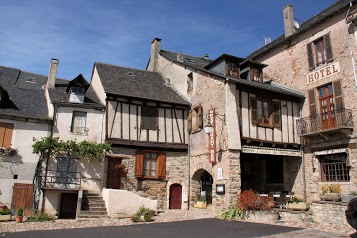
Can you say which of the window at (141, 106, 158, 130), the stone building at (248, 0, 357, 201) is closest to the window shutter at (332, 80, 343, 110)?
the stone building at (248, 0, 357, 201)

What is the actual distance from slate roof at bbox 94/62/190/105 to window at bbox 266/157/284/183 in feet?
17.2

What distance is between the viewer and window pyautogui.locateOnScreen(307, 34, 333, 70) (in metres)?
13.3

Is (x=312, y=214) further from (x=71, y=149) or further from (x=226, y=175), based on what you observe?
(x=71, y=149)

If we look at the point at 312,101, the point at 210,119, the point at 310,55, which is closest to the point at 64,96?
the point at 210,119

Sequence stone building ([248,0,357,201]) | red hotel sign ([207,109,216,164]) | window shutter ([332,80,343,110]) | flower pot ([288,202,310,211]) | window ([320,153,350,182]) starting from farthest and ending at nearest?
red hotel sign ([207,109,216,164]) < window shutter ([332,80,343,110]) < window ([320,153,350,182]) < stone building ([248,0,357,201]) < flower pot ([288,202,310,211])

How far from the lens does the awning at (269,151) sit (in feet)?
41.0

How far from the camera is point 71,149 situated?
1327cm

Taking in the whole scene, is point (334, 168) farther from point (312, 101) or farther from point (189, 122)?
point (189, 122)

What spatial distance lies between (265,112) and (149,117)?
5408 mm

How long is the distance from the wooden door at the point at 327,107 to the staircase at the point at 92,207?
9.61 m

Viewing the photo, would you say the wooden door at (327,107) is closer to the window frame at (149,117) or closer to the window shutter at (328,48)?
the window shutter at (328,48)

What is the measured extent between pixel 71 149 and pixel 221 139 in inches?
252

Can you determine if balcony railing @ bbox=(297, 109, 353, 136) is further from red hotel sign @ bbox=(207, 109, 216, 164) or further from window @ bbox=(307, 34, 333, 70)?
red hotel sign @ bbox=(207, 109, 216, 164)

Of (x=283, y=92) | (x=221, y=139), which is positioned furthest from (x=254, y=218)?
(x=283, y=92)
